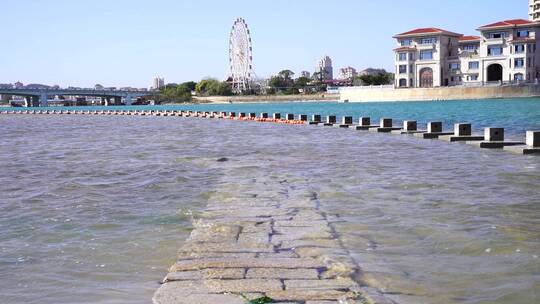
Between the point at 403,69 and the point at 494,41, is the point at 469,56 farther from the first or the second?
the point at 403,69

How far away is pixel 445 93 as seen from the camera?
389 ft

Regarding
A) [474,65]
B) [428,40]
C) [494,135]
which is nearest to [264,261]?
[494,135]

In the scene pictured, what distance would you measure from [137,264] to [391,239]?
288cm

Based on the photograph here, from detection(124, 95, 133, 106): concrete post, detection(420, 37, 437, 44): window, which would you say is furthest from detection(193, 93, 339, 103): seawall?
detection(420, 37, 437, 44): window

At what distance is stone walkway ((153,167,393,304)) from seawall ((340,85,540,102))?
10965 centimetres

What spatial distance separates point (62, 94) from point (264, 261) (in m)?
167

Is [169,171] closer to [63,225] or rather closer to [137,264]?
[63,225]

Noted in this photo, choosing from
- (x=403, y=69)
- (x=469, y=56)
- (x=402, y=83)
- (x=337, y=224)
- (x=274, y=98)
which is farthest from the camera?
(x=274, y=98)

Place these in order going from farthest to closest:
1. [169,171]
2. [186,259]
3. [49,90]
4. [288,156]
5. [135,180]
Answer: [49,90] → [288,156] → [169,171] → [135,180] → [186,259]

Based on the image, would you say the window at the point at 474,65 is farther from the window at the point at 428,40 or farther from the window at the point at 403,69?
the window at the point at 403,69

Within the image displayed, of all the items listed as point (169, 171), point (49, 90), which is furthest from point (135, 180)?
point (49, 90)

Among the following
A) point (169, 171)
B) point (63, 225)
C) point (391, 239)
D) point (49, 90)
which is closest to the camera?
point (391, 239)

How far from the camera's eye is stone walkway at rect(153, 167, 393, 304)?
5.04m

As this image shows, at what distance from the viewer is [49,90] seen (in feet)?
526
